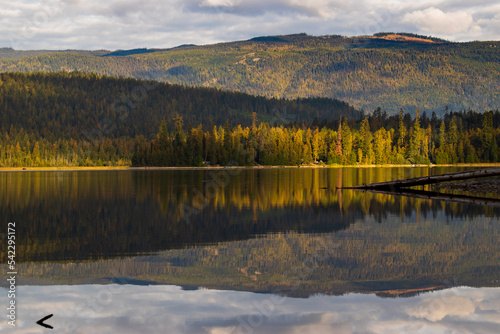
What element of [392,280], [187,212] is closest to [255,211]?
[187,212]

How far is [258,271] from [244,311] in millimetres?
5157

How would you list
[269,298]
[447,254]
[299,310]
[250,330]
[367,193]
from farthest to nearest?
[367,193] < [447,254] < [269,298] < [299,310] < [250,330]

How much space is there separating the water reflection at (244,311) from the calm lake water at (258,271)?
6cm

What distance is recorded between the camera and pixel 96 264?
78.7 ft

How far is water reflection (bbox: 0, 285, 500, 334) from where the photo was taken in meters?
16.5

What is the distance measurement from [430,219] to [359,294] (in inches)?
737

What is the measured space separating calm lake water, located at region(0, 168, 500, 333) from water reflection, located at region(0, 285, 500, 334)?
2.2 inches

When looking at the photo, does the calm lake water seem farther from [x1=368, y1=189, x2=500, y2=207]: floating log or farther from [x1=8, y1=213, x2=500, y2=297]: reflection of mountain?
[x1=368, y1=189, x2=500, y2=207]: floating log

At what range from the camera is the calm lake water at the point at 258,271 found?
56.3 ft

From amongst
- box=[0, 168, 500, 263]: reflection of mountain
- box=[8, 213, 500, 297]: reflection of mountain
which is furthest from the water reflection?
box=[0, 168, 500, 263]: reflection of mountain

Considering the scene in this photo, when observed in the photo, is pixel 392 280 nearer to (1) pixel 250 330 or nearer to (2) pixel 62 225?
(1) pixel 250 330

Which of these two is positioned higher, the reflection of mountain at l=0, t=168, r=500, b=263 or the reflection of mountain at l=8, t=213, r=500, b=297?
the reflection of mountain at l=8, t=213, r=500, b=297

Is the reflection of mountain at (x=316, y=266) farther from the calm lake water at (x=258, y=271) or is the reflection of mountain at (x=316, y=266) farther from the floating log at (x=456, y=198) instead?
the floating log at (x=456, y=198)

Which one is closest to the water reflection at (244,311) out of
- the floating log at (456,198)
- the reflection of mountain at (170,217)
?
the reflection of mountain at (170,217)
